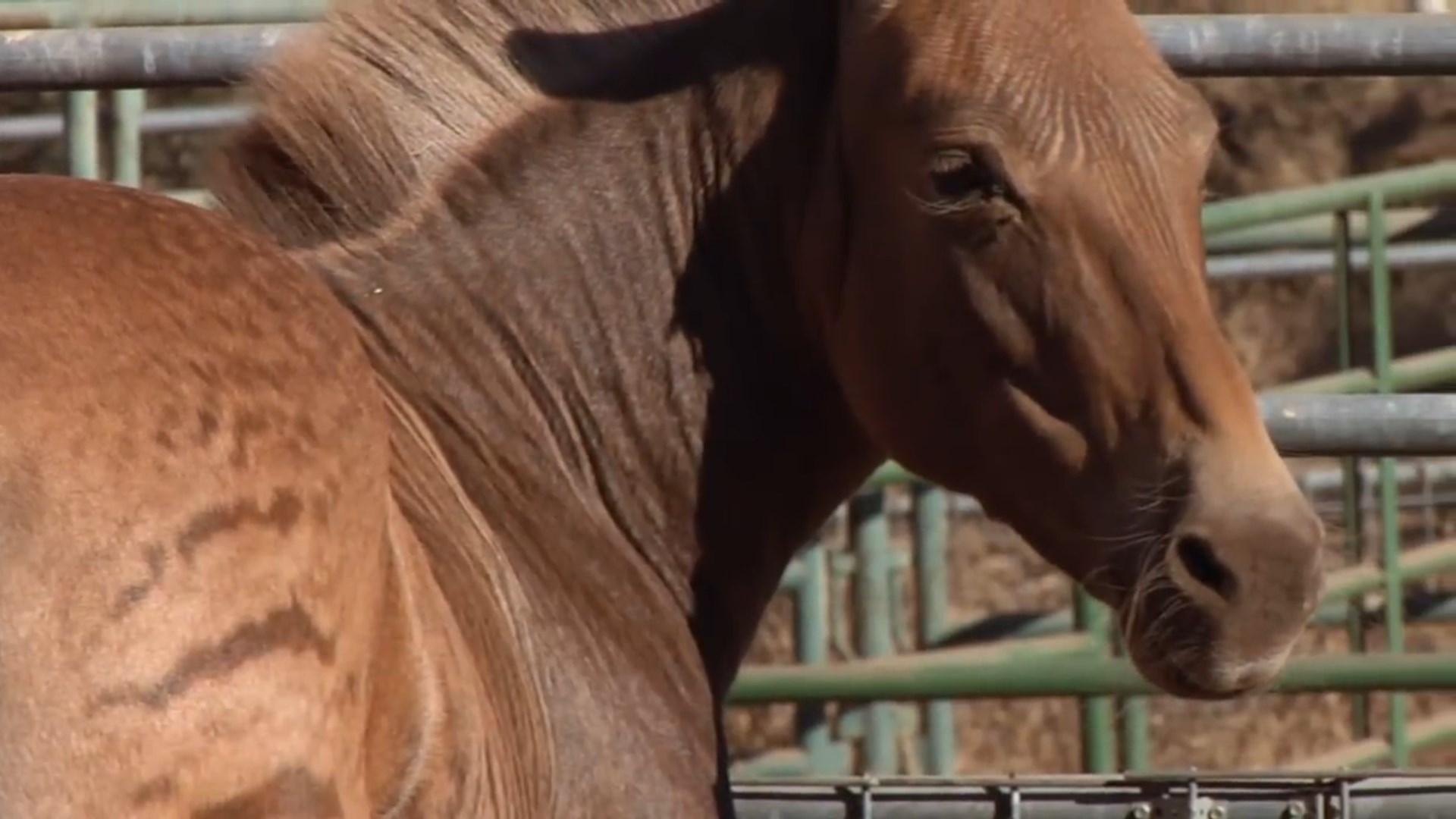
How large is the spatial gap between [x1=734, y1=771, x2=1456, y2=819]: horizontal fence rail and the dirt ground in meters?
3.84

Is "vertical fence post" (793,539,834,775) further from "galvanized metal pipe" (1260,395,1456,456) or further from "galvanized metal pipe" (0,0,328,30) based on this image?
"galvanized metal pipe" (0,0,328,30)

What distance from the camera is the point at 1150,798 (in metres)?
3.26

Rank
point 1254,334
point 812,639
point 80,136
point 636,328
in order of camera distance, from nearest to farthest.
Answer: point 636,328, point 80,136, point 812,639, point 1254,334

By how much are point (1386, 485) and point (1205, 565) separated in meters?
2.25

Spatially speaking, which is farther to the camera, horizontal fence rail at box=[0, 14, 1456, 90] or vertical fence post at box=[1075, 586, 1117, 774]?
vertical fence post at box=[1075, 586, 1117, 774]

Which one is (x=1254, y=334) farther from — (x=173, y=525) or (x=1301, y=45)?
(x=173, y=525)

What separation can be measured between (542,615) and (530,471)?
22 centimetres

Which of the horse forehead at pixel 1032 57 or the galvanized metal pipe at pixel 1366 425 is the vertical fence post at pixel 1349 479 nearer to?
the galvanized metal pipe at pixel 1366 425

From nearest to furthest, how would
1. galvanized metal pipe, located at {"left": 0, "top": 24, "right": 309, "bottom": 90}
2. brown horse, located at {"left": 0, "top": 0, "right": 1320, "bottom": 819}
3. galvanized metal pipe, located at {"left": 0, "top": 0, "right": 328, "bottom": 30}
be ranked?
1. brown horse, located at {"left": 0, "top": 0, "right": 1320, "bottom": 819}
2. galvanized metal pipe, located at {"left": 0, "top": 24, "right": 309, "bottom": 90}
3. galvanized metal pipe, located at {"left": 0, "top": 0, "right": 328, "bottom": 30}

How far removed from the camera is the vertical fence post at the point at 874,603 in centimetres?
412

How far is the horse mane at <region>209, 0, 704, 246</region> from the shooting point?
277 centimetres

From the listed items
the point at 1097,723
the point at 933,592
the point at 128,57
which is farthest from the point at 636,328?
the point at 933,592

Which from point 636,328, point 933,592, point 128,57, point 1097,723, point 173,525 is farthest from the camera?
point 933,592

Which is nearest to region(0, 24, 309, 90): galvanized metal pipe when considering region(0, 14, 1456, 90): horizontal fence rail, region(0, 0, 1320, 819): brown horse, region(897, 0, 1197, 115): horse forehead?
region(0, 14, 1456, 90): horizontal fence rail
